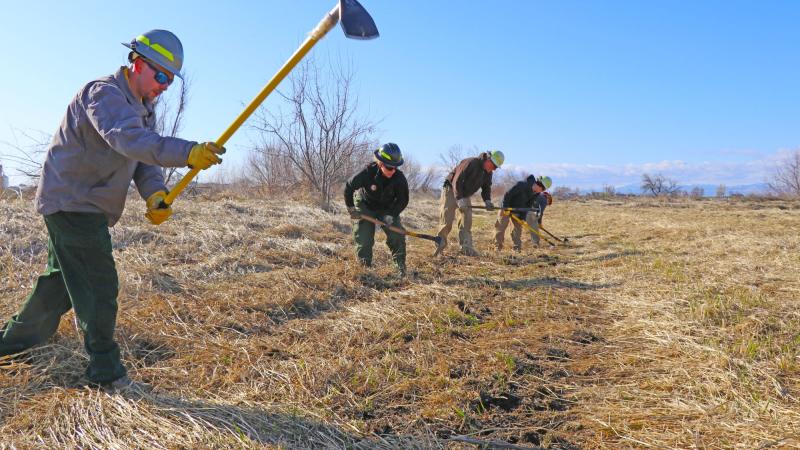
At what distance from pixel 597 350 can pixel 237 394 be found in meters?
2.49

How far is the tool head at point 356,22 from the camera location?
8.80ft

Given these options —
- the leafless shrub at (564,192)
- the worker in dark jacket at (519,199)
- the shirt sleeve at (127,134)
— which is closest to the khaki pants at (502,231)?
the worker in dark jacket at (519,199)

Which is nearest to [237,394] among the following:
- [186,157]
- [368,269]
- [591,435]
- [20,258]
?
[186,157]

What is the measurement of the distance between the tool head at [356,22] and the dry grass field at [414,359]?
6.42 feet

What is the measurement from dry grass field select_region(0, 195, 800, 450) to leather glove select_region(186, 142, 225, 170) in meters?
1.22

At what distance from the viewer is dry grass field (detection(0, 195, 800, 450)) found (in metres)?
2.36

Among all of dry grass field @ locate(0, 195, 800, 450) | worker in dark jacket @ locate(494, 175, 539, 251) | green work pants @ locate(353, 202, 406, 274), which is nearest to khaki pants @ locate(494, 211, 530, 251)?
worker in dark jacket @ locate(494, 175, 539, 251)

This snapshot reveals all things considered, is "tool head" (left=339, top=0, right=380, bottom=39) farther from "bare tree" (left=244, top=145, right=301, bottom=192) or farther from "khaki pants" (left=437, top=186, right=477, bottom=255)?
"bare tree" (left=244, top=145, right=301, bottom=192)

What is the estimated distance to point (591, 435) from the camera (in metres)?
2.44

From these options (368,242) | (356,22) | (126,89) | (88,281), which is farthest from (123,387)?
(368,242)

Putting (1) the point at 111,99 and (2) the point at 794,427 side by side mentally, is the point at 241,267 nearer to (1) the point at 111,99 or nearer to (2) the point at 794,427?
(1) the point at 111,99

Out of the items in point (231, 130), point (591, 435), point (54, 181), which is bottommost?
point (591, 435)

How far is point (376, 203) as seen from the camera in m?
6.39

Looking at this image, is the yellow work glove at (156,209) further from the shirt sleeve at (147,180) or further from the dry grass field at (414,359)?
the dry grass field at (414,359)
